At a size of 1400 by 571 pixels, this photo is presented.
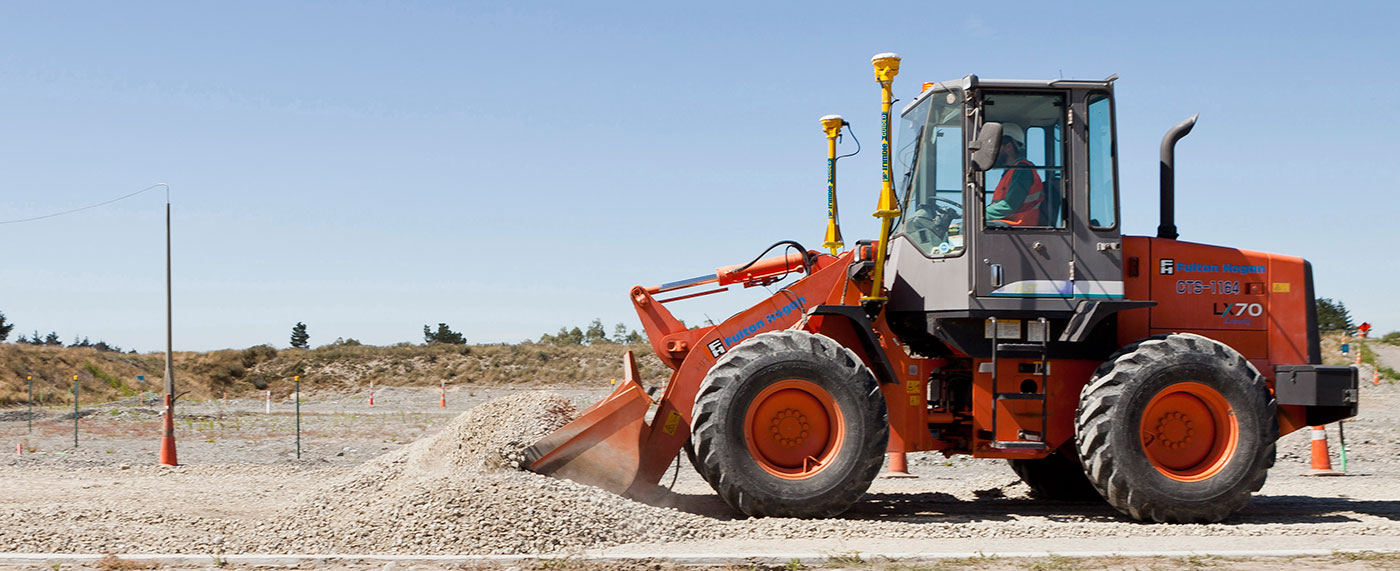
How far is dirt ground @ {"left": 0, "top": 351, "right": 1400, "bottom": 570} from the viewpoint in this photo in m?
7.08

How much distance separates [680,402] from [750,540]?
4.73ft

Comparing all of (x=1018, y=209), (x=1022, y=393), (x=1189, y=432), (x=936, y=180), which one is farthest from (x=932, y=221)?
(x=1189, y=432)

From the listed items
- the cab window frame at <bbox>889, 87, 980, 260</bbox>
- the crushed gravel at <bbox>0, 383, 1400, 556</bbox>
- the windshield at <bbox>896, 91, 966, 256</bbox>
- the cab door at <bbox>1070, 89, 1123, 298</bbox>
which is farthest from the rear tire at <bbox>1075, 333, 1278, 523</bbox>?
the windshield at <bbox>896, 91, 966, 256</bbox>

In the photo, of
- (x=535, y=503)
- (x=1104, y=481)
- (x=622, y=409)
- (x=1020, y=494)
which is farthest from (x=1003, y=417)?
(x=535, y=503)

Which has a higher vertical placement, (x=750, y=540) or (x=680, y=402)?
(x=680, y=402)

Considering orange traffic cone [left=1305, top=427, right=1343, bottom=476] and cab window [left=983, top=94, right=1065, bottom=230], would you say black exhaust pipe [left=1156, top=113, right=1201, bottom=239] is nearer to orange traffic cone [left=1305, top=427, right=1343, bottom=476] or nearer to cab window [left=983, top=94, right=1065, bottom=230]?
cab window [left=983, top=94, right=1065, bottom=230]

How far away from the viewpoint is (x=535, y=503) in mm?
7750

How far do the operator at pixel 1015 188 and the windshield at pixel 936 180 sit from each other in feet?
1.02

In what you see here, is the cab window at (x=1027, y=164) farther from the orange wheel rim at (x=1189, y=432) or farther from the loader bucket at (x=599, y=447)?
the loader bucket at (x=599, y=447)

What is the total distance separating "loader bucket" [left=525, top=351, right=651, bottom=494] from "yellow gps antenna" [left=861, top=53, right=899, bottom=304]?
6.93 ft

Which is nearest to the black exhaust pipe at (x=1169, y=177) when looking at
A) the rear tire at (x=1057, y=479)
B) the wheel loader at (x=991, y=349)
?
the wheel loader at (x=991, y=349)

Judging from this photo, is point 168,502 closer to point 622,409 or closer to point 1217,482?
point 622,409

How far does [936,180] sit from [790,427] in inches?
94.2

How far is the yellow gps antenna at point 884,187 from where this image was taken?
854 centimetres
